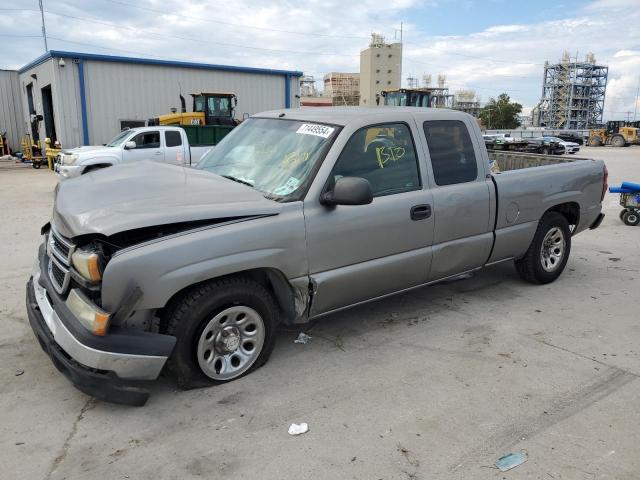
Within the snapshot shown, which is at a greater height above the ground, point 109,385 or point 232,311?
point 232,311

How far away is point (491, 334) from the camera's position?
178 inches

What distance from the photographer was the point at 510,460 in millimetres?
2840

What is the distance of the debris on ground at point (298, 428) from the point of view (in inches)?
121

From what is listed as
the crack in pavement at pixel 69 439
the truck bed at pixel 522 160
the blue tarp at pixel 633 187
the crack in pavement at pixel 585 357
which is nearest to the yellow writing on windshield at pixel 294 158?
the crack in pavement at pixel 69 439

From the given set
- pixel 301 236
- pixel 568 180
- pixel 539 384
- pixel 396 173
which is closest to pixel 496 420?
pixel 539 384

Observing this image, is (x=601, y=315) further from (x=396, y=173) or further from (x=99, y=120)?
(x=99, y=120)

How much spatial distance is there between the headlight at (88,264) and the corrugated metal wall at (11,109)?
3226 cm

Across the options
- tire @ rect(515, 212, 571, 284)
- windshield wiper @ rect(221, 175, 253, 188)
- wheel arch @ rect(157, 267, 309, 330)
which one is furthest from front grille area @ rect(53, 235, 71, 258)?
tire @ rect(515, 212, 571, 284)

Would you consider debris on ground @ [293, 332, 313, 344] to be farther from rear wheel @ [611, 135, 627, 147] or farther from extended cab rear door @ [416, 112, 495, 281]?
rear wheel @ [611, 135, 627, 147]

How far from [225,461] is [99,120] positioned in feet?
78.8

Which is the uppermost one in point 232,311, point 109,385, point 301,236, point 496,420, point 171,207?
point 171,207

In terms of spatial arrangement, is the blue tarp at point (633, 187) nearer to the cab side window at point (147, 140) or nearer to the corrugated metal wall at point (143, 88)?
the cab side window at point (147, 140)

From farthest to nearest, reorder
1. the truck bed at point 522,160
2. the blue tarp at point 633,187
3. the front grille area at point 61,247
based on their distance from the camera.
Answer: the blue tarp at point 633,187 → the truck bed at point 522,160 → the front grille area at point 61,247

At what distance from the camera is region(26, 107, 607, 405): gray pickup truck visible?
3.06m
